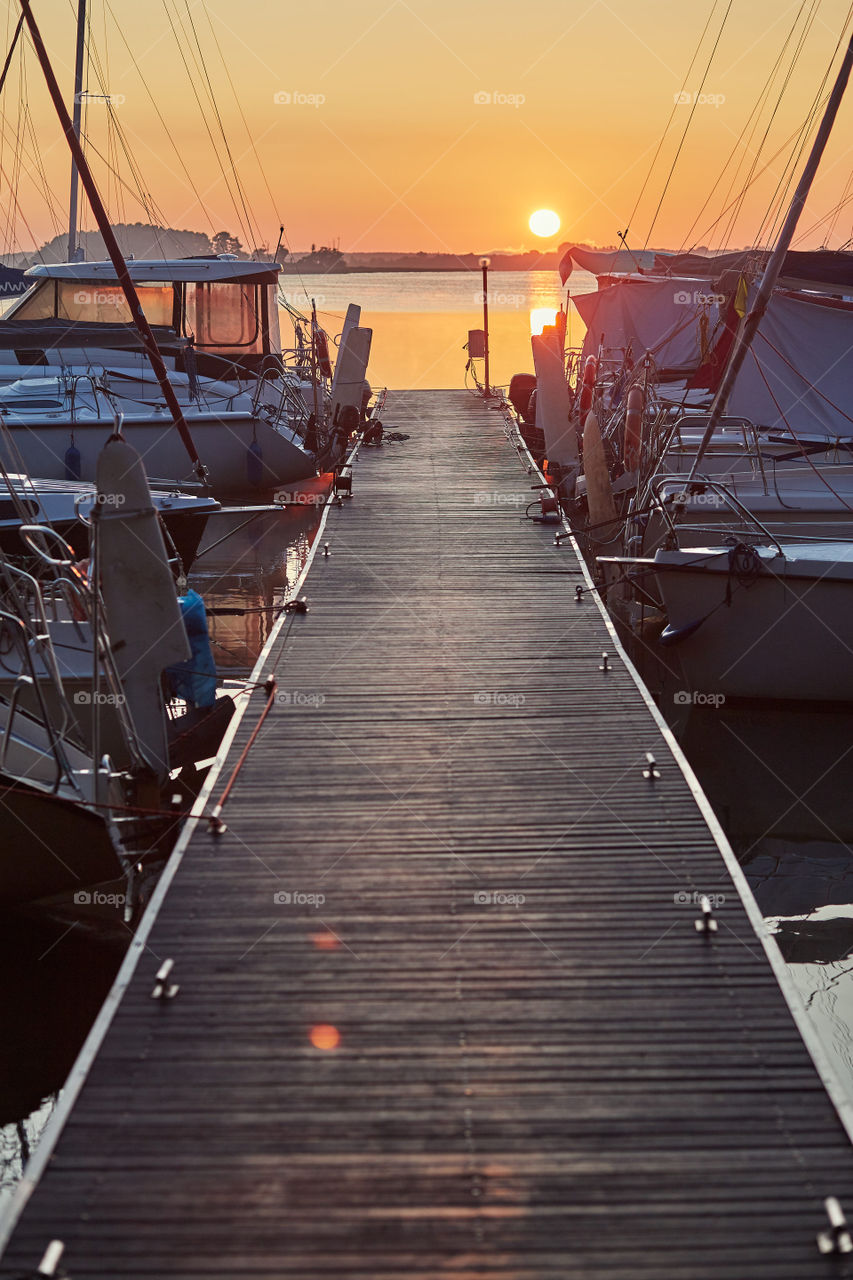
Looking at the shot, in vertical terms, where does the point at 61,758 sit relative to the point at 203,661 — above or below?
below

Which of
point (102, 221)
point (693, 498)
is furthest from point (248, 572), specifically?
point (693, 498)

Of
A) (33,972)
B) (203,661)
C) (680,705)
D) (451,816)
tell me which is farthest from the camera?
(680,705)

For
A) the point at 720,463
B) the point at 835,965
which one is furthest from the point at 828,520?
the point at 835,965

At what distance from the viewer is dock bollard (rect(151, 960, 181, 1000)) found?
5.75m

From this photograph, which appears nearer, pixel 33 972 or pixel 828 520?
pixel 33 972

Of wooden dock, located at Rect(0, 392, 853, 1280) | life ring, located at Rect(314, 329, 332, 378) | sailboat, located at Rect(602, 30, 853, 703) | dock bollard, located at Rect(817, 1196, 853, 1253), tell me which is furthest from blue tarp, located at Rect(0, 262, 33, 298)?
dock bollard, located at Rect(817, 1196, 853, 1253)

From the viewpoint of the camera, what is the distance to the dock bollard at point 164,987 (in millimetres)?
5750

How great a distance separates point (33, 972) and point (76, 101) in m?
23.5

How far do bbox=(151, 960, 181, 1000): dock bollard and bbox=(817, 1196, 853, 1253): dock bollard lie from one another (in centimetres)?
304

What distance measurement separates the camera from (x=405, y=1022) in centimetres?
559

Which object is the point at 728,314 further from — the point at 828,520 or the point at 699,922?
the point at 699,922

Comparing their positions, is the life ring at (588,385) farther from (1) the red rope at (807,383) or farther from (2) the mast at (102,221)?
(2) the mast at (102,221)

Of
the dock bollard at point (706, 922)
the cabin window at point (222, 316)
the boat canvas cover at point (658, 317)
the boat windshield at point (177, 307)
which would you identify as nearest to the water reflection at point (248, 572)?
the cabin window at point (222, 316)

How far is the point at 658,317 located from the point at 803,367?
800cm
